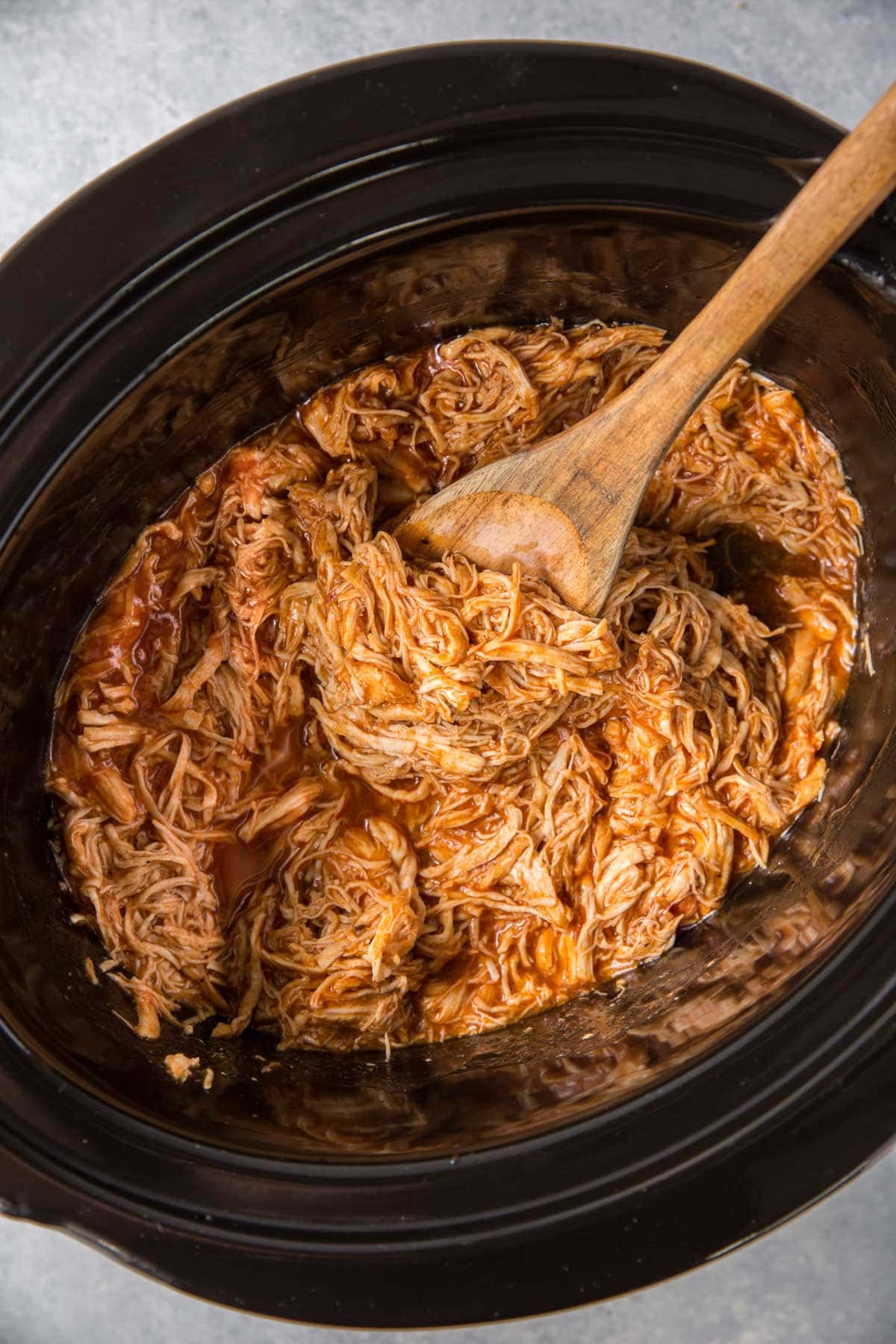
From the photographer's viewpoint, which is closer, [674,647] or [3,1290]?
[674,647]

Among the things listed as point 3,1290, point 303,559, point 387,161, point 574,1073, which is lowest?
point 3,1290

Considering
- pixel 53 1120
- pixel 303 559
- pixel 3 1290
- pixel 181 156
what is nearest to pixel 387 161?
pixel 181 156

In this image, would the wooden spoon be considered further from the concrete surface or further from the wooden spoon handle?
the concrete surface

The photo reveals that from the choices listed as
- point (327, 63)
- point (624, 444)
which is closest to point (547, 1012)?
point (624, 444)

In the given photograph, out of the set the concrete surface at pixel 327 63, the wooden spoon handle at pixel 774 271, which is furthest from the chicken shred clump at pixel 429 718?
the concrete surface at pixel 327 63

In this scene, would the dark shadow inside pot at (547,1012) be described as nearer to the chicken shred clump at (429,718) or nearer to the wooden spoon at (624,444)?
the chicken shred clump at (429,718)

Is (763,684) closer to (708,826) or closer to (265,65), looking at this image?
(708,826)

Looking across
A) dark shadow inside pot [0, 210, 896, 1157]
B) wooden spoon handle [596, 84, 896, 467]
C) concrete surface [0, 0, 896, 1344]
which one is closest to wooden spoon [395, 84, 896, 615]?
wooden spoon handle [596, 84, 896, 467]
